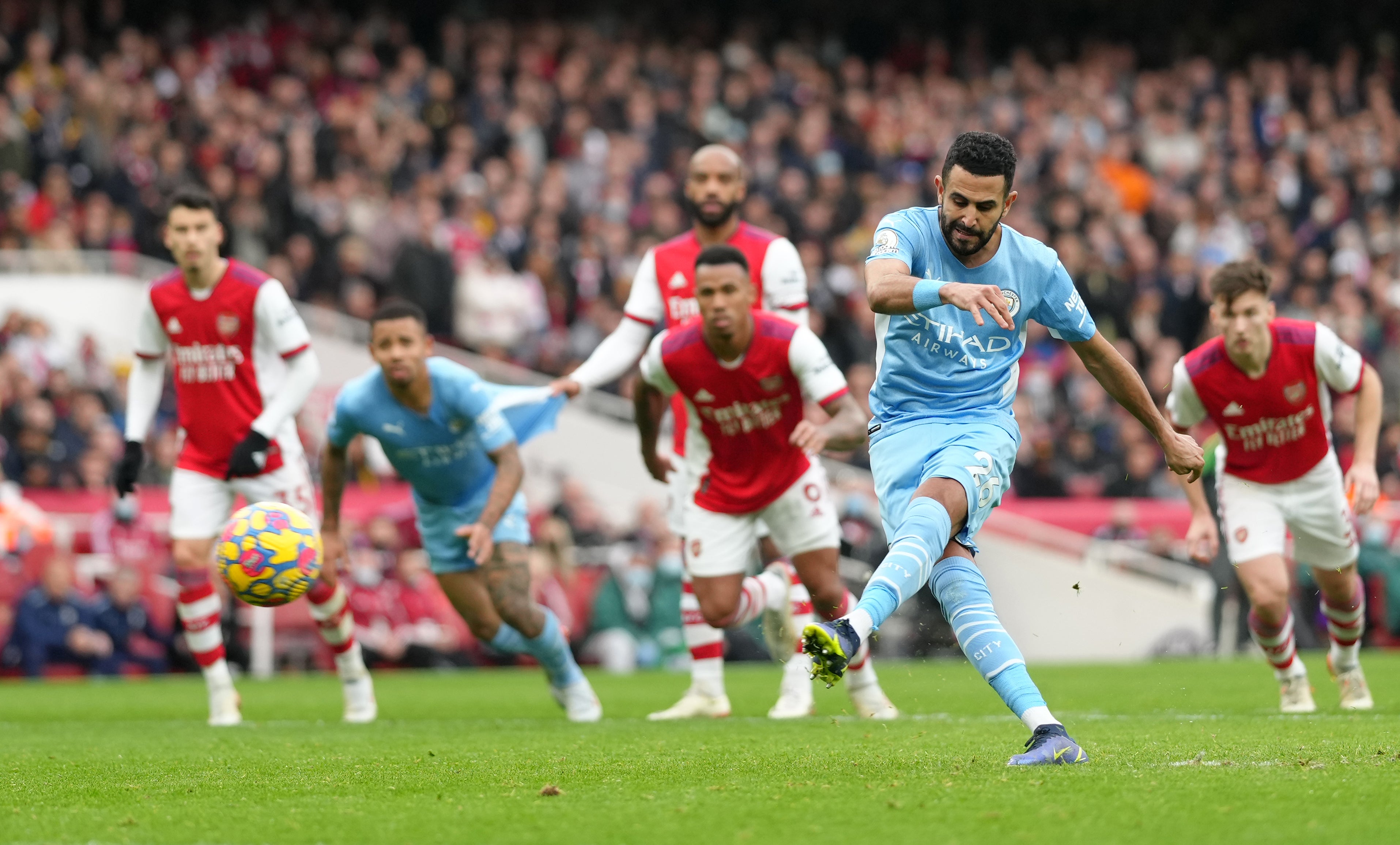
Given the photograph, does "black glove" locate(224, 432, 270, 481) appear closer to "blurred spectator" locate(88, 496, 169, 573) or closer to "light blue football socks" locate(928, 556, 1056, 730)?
"light blue football socks" locate(928, 556, 1056, 730)

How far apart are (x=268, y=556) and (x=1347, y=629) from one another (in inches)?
225

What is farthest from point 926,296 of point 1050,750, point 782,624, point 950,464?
point 782,624

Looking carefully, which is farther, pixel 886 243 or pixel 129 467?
pixel 129 467

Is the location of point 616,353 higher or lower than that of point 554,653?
higher

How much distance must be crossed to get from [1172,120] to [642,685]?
1582cm

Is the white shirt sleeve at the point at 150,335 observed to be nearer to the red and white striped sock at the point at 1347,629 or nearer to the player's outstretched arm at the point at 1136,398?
the player's outstretched arm at the point at 1136,398

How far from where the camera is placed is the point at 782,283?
9.70 meters

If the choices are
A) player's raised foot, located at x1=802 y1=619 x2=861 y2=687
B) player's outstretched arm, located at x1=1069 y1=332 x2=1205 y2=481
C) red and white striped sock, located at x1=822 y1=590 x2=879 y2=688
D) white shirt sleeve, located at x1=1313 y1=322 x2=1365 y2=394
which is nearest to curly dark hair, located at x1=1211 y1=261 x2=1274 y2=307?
white shirt sleeve, located at x1=1313 y1=322 x2=1365 y2=394

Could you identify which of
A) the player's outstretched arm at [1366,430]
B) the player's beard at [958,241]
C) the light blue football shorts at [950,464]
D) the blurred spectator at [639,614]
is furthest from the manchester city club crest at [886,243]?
the blurred spectator at [639,614]

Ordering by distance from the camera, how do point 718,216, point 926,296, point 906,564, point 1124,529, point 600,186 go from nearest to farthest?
point 926,296, point 906,564, point 718,216, point 1124,529, point 600,186

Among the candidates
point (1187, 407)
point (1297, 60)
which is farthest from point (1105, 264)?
point (1187, 407)

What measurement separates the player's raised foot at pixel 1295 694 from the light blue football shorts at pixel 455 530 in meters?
4.21

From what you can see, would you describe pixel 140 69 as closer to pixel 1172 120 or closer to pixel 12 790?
pixel 1172 120

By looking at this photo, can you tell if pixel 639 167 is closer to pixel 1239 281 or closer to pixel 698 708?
pixel 698 708
